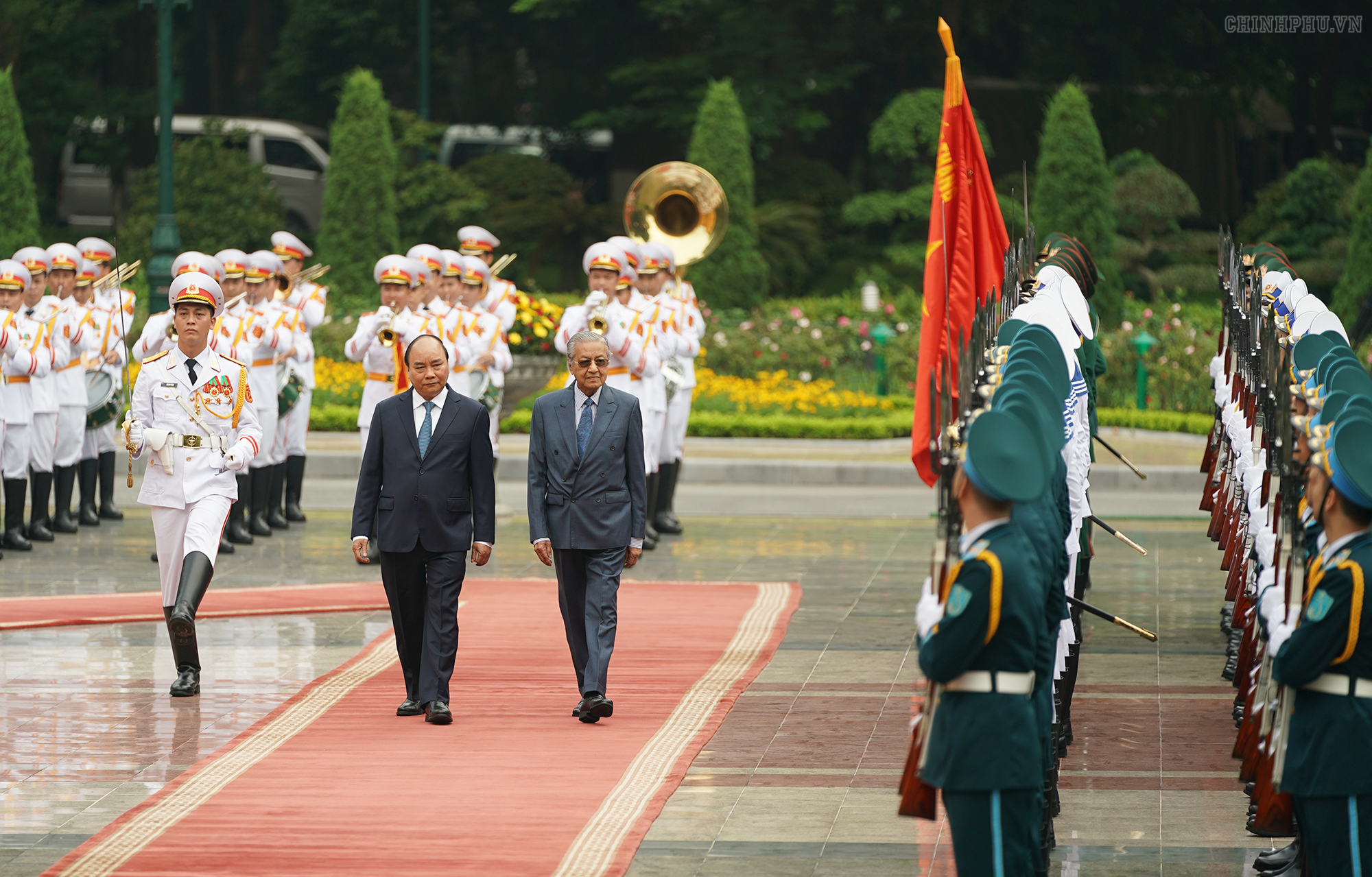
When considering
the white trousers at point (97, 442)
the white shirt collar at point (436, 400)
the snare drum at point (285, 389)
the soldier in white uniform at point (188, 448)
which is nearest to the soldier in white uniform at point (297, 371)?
the snare drum at point (285, 389)

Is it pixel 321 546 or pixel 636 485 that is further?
pixel 321 546

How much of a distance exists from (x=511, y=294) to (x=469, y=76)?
921 inches

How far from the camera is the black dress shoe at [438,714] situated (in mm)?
8086

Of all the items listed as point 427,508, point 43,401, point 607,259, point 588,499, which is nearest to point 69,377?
point 43,401

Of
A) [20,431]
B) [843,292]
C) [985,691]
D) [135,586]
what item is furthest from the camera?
[843,292]

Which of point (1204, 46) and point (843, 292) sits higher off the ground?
point (1204, 46)

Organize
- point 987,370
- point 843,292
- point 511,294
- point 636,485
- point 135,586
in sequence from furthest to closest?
point 843,292, point 511,294, point 135,586, point 636,485, point 987,370

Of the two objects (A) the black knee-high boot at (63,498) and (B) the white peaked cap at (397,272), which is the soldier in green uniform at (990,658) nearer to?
(B) the white peaked cap at (397,272)

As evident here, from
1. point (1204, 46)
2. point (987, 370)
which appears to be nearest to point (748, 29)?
point (1204, 46)

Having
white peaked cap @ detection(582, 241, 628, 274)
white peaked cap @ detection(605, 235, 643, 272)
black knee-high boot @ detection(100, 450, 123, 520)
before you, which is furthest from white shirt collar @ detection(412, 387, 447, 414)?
black knee-high boot @ detection(100, 450, 123, 520)

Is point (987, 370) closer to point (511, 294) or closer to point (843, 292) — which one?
point (511, 294)

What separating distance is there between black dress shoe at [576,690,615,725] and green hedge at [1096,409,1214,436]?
39.6ft

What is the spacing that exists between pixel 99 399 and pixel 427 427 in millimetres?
6562

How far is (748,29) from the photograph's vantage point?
1225 inches
